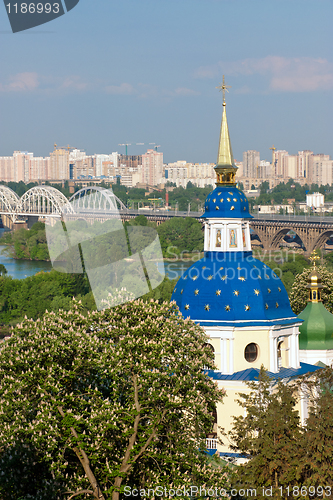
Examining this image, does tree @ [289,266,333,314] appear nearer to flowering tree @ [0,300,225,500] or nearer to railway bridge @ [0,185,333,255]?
flowering tree @ [0,300,225,500]

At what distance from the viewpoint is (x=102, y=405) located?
1900 cm

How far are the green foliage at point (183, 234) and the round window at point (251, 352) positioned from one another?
8011 cm

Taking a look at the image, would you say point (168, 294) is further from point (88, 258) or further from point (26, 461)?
point (26, 461)

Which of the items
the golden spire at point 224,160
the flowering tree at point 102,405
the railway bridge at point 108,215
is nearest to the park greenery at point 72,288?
the railway bridge at point 108,215

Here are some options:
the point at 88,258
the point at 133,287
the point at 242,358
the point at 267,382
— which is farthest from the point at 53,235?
the point at 267,382

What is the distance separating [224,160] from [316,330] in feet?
25.1

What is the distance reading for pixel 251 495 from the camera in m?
19.2

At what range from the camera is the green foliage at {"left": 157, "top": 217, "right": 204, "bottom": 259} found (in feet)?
367

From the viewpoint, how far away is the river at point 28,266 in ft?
293

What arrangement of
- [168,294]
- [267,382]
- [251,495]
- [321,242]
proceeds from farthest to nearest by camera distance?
[321,242]
[168,294]
[267,382]
[251,495]

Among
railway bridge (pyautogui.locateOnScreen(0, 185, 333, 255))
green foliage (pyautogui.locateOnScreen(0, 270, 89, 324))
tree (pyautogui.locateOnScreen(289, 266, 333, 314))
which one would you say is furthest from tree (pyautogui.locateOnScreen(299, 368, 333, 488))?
railway bridge (pyautogui.locateOnScreen(0, 185, 333, 255))

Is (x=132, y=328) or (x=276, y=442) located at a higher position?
(x=132, y=328)

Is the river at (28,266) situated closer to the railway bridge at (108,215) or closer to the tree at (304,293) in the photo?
the railway bridge at (108,215)

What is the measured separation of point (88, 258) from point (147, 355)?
55.1m
